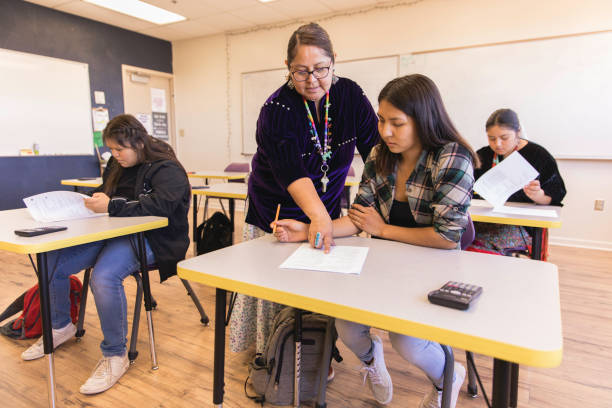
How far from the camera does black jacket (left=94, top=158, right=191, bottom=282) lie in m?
1.68

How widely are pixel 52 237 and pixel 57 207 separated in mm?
387

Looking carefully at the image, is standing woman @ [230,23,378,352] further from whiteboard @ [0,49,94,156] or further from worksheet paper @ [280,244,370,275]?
whiteboard @ [0,49,94,156]

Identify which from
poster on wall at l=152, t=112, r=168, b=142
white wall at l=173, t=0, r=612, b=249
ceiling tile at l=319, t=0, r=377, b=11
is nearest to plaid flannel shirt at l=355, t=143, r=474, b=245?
white wall at l=173, t=0, r=612, b=249

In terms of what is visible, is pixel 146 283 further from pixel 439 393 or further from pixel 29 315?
pixel 439 393

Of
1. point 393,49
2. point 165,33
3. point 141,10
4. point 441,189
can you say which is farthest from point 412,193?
point 165,33

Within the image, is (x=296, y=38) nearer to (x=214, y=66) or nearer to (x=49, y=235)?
(x=49, y=235)

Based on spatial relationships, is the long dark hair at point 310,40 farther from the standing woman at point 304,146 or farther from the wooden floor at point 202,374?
the wooden floor at point 202,374

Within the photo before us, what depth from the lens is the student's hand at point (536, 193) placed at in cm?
203

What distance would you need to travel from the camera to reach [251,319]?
1.60 metres

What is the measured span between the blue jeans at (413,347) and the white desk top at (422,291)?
0.26 meters

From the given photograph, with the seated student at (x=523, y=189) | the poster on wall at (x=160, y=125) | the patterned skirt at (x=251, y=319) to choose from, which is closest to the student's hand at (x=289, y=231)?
the patterned skirt at (x=251, y=319)

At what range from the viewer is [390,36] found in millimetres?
4316

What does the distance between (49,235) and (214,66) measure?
4.96 meters

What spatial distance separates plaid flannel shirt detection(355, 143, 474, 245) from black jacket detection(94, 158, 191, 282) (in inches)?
36.6
